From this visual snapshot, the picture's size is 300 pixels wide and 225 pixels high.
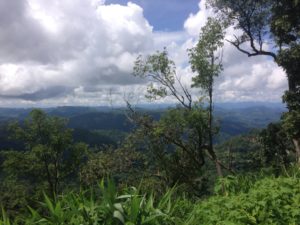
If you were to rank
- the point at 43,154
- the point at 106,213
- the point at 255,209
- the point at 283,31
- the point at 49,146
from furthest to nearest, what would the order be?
the point at 49,146
the point at 43,154
the point at 283,31
the point at 255,209
the point at 106,213

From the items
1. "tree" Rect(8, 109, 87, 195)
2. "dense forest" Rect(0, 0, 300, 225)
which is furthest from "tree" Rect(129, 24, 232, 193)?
"tree" Rect(8, 109, 87, 195)

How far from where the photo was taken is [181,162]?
1170 inches

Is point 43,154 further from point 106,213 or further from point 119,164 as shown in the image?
point 106,213

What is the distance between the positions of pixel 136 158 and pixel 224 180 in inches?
959

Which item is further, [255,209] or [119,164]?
[119,164]

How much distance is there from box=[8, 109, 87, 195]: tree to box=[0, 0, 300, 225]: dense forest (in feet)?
0.36

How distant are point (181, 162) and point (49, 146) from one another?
1662 centimetres

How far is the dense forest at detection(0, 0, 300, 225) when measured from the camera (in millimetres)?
5016

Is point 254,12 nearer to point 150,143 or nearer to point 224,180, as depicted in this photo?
point 150,143

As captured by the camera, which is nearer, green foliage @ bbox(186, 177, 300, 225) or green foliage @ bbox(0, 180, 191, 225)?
green foliage @ bbox(0, 180, 191, 225)

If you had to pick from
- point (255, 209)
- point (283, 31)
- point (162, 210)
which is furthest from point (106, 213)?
point (283, 31)

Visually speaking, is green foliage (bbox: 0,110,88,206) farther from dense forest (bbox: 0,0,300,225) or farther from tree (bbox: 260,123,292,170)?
tree (bbox: 260,123,292,170)

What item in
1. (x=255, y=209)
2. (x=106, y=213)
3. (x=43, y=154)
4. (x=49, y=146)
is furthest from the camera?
(x=49, y=146)

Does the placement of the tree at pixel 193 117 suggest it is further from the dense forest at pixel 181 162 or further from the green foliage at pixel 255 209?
the green foliage at pixel 255 209
